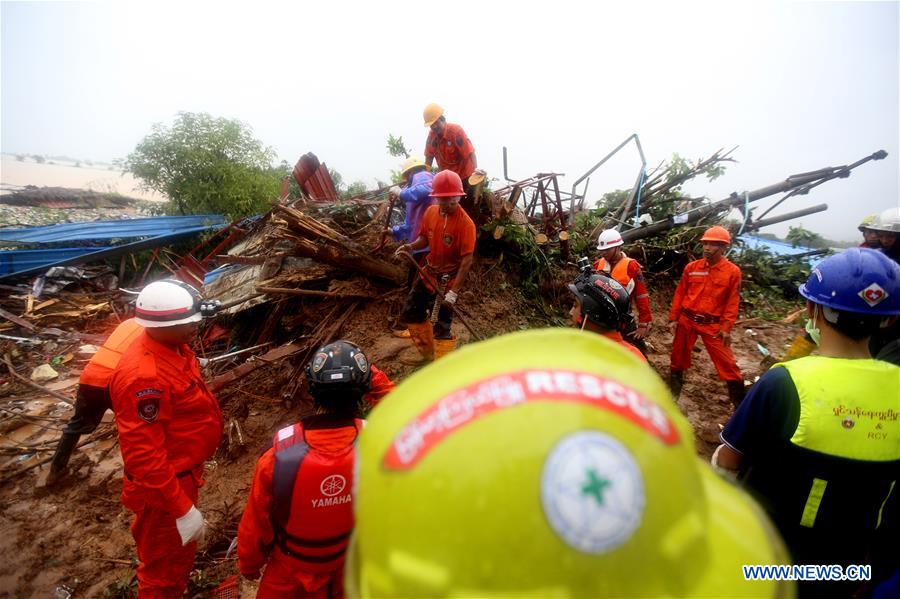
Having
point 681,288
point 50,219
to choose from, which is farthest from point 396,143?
point 50,219

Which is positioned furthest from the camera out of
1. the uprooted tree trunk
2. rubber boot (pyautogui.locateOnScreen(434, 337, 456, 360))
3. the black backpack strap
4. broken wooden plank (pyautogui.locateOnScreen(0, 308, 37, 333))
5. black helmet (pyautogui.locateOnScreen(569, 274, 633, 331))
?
broken wooden plank (pyautogui.locateOnScreen(0, 308, 37, 333))

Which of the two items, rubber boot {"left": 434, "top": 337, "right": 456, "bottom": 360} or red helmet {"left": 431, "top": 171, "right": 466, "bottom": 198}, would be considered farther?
rubber boot {"left": 434, "top": 337, "right": 456, "bottom": 360}

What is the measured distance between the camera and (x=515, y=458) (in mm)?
611

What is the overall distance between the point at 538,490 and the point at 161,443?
252cm

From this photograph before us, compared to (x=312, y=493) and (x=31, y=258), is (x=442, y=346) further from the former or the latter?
(x=31, y=258)

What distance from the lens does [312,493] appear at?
1.73 metres

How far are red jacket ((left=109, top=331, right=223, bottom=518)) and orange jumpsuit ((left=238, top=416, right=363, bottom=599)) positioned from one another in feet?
2.29

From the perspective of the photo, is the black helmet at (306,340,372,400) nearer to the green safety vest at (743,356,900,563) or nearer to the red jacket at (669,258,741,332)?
the green safety vest at (743,356,900,563)

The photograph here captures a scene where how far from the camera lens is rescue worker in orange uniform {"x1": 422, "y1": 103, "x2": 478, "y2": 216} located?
18.2ft

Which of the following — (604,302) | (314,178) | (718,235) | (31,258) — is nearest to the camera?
(604,302)

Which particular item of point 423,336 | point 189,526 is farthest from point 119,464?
point 423,336

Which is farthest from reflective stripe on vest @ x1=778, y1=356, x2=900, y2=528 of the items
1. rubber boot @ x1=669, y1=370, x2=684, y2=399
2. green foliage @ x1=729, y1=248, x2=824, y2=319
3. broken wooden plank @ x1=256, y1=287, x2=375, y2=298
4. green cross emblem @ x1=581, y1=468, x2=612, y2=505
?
green foliage @ x1=729, y1=248, x2=824, y2=319

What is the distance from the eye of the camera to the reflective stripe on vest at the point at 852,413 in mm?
1419

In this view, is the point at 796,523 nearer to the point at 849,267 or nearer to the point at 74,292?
the point at 849,267
